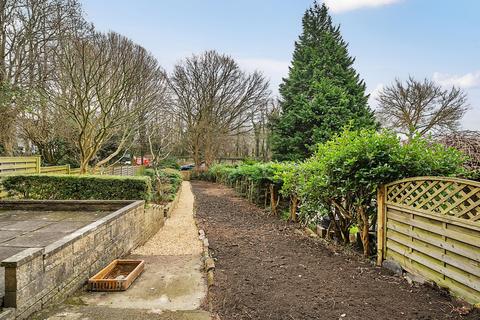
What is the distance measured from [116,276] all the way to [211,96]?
2308cm

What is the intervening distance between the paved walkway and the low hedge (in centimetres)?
167

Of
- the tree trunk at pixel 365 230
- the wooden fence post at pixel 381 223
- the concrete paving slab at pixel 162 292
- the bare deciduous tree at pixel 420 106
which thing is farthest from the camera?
the bare deciduous tree at pixel 420 106

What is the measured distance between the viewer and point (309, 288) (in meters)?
3.56

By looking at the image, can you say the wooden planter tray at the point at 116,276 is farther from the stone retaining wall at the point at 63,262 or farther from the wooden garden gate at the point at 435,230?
the wooden garden gate at the point at 435,230

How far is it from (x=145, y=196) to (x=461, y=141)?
7.14 metres

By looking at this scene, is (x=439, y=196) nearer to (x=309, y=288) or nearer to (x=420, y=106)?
(x=309, y=288)

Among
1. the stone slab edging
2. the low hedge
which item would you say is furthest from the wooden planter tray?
the low hedge

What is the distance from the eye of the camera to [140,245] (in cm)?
637

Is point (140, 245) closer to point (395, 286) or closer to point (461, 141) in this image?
point (395, 286)

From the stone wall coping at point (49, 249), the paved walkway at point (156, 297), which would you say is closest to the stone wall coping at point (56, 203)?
the paved walkway at point (156, 297)

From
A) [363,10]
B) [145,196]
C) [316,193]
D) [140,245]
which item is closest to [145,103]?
[145,196]

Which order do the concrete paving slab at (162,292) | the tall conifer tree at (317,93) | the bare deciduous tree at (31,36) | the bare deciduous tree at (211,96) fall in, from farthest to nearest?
1. the bare deciduous tree at (211,96)
2. the tall conifer tree at (317,93)
3. the bare deciduous tree at (31,36)
4. the concrete paving slab at (162,292)

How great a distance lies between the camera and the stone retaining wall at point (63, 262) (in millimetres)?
2596

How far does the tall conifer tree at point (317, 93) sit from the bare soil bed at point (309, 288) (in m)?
12.9
